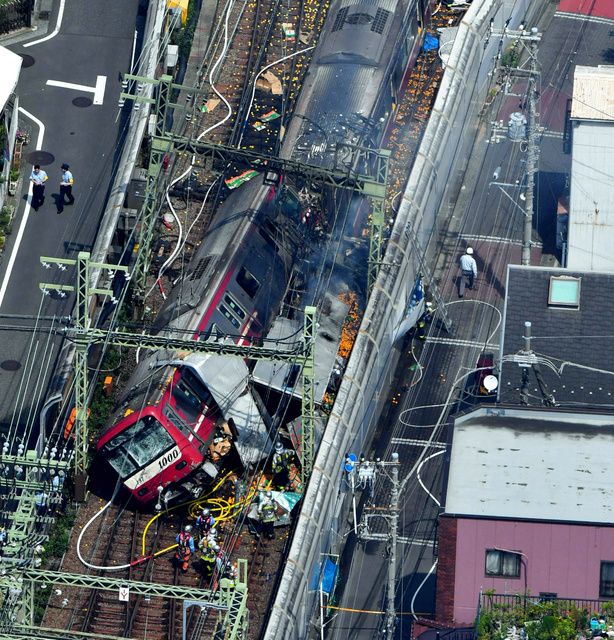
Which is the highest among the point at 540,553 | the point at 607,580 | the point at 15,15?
the point at 15,15

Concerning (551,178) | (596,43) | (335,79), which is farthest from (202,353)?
(596,43)

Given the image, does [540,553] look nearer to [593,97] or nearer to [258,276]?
[258,276]

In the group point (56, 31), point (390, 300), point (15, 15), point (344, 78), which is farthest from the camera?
point (56, 31)

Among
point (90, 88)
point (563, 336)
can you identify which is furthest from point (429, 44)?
point (563, 336)

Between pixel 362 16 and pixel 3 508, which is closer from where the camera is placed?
pixel 3 508

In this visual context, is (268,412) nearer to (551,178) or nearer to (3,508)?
(3,508)

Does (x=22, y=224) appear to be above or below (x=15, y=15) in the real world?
below

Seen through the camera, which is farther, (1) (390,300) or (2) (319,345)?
(1) (390,300)
